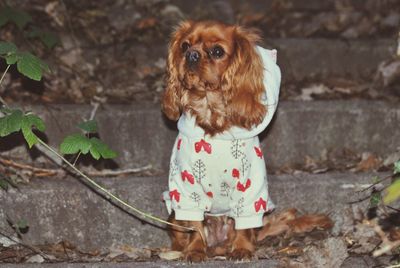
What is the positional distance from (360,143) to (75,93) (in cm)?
230

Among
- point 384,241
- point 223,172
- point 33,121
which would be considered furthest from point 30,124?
point 384,241

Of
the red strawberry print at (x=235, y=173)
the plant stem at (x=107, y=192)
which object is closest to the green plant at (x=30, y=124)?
the plant stem at (x=107, y=192)

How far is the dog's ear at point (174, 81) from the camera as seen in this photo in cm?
419

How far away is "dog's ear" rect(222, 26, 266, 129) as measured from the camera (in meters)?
3.96

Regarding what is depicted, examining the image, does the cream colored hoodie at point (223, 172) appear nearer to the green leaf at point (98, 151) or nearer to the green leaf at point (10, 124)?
the green leaf at point (98, 151)

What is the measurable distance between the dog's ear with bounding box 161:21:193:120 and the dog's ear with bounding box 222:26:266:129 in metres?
0.34

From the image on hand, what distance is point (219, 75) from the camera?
4.01 m

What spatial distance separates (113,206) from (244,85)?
46.7 inches

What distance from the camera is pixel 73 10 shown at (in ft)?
20.6

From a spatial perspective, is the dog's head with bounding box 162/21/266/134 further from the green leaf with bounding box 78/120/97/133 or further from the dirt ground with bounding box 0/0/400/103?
the dirt ground with bounding box 0/0/400/103

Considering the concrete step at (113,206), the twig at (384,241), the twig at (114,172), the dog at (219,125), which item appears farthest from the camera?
the twig at (114,172)

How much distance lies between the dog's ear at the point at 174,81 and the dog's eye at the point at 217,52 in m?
0.26

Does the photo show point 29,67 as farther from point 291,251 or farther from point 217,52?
point 291,251

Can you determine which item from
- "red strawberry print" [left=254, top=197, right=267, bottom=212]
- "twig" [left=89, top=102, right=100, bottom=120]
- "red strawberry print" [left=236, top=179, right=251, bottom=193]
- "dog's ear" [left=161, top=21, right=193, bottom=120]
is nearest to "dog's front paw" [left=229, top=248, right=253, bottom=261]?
"red strawberry print" [left=254, top=197, right=267, bottom=212]
